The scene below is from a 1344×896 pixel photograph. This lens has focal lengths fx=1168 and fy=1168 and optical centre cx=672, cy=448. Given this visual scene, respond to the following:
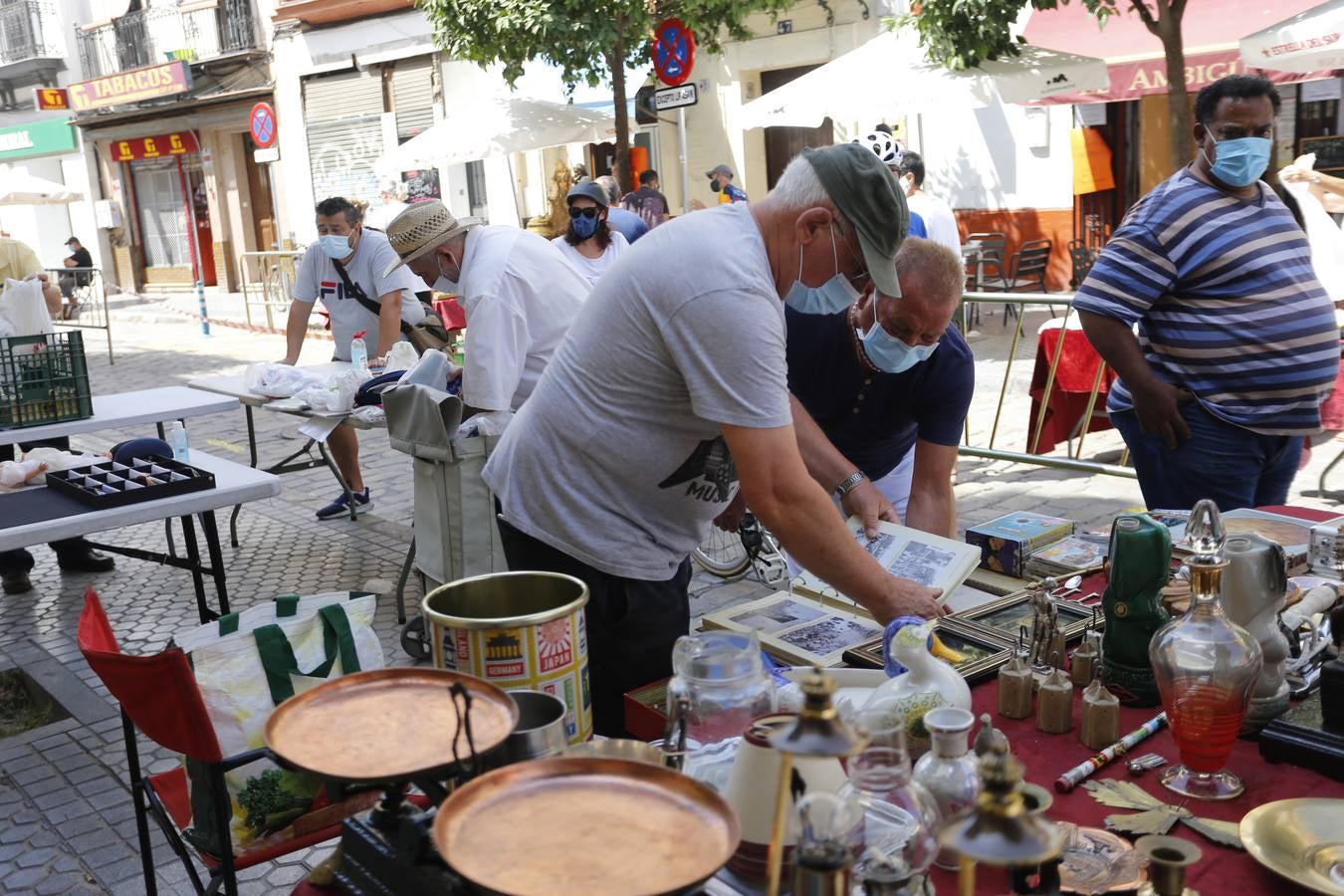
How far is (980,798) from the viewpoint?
3.29ft

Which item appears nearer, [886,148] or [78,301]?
[886,148]

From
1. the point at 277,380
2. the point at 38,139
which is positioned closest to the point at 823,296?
the point at 277,380

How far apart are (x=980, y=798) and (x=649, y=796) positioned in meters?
0.43

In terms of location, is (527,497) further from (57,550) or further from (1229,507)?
(57,550)

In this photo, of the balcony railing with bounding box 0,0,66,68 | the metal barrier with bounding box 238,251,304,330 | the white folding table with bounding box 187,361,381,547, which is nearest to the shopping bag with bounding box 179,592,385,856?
the white folding table with bounding box 187,361,381,547

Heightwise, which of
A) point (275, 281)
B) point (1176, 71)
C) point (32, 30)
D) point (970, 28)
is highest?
point (32, 30)

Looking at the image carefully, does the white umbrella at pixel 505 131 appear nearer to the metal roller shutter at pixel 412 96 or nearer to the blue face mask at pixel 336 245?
the blue face mask at pixel 336 245

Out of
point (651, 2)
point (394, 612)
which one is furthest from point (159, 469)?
point (651, 2)

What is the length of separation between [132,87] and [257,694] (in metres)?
26.9

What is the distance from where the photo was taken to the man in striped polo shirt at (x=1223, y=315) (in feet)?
11.0

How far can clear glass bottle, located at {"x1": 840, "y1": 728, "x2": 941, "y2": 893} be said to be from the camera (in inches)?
54.9

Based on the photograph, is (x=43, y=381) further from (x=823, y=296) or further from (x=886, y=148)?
(x=886, y=148)

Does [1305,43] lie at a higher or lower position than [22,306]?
higher

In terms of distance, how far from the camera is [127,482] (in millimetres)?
4227
